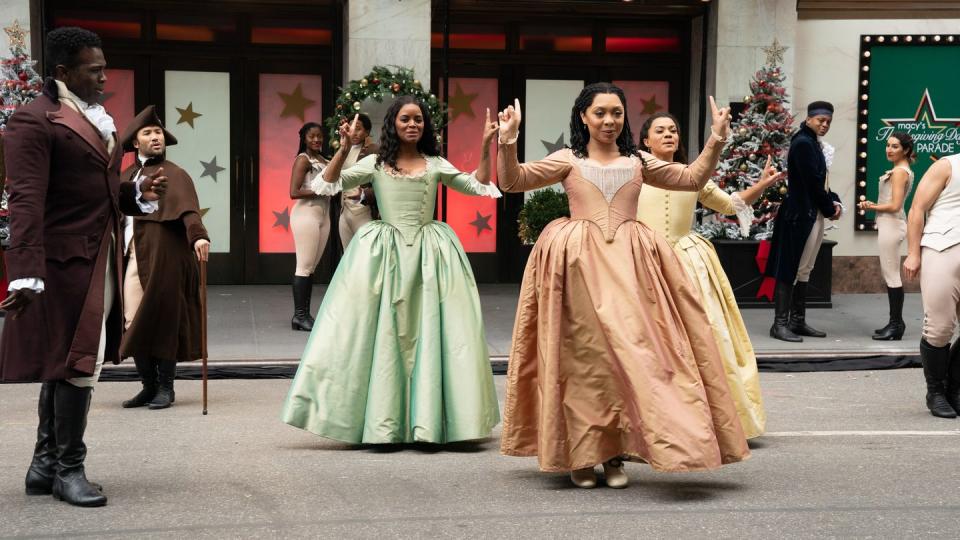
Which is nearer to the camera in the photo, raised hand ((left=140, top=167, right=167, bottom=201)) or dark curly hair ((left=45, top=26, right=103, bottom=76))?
dark curly hair ((left=45, top=26, right=103, bottom=76))

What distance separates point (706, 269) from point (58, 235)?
355 cm

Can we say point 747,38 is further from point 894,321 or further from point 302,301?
point 302,301

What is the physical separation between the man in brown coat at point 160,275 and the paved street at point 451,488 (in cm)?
34

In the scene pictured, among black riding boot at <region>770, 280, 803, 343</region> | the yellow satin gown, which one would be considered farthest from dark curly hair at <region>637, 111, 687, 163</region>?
black riding boot at <region>770, 280, 803, 343</region>

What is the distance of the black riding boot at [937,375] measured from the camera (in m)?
8.20

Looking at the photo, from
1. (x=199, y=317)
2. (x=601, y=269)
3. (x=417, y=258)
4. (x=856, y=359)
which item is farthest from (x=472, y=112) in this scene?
(x=601, y=269)

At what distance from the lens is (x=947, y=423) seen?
8023mm

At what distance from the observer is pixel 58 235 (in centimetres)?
568

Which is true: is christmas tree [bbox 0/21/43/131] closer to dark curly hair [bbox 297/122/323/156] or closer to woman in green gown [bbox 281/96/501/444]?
dark curly hair [bbox 297/122/323/156]

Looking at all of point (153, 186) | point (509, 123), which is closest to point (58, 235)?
point (153, 186)

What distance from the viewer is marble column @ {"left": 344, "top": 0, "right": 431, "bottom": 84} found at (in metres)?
14.3

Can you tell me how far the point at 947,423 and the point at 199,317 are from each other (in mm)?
4700

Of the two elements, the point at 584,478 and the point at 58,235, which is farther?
the point at 584,478

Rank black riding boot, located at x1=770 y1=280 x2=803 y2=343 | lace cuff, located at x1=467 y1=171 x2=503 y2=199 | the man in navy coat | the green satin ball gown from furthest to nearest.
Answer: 1. black riding boot, located at x1=770 y1=280 x2=803 y2=343
2. the man in navy coat
3. lace cuff, located at x1=467 y1=171 x2=503 y2=199
4. the green satin ball gown
